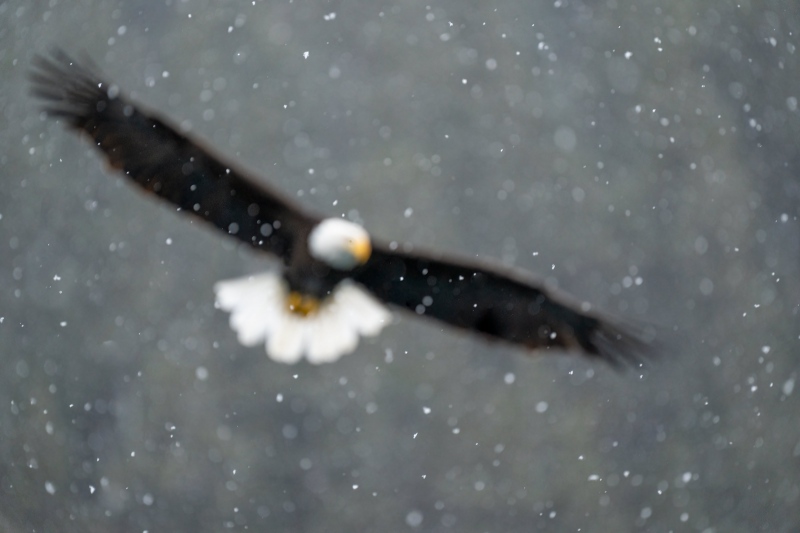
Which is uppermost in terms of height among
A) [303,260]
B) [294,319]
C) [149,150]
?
[149,150]

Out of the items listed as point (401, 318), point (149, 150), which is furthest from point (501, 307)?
point (149, 150)

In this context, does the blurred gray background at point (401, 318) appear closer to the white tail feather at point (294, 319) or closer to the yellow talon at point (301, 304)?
the white tail feather at point (294, 319)

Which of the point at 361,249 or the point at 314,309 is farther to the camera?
the point at 314,309

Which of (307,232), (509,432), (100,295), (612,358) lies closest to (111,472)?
(100,295)

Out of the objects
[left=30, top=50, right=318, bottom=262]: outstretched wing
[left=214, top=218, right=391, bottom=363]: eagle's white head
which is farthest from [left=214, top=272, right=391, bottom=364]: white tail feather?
[left=30, top=50, right=318, bottom=262]: outstretched wing

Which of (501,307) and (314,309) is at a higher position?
(501,307)

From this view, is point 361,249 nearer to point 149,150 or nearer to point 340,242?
point 340,242

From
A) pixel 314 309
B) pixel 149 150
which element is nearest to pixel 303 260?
pixel 314 309
